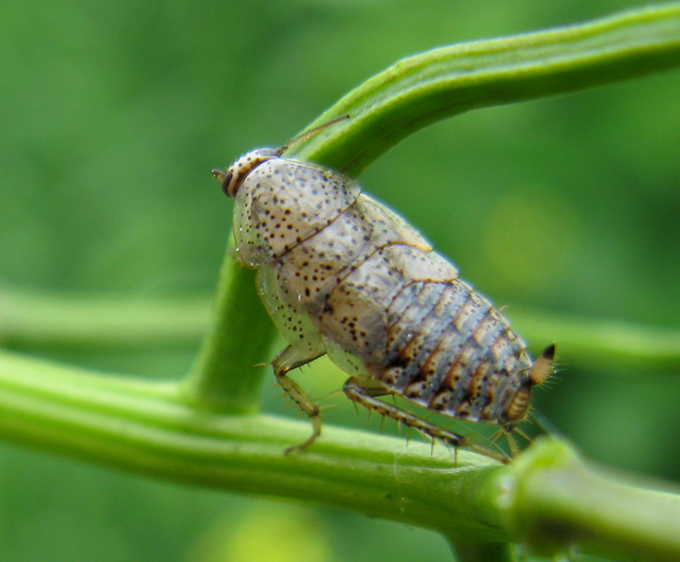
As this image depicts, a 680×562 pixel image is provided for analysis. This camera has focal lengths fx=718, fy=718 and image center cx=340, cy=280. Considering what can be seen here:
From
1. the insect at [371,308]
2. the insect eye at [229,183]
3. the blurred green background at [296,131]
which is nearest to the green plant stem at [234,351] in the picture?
the insect at [371,308]

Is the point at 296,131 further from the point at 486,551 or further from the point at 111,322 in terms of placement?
the point at 486,551

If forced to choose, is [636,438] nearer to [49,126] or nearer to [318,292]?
[318,292]

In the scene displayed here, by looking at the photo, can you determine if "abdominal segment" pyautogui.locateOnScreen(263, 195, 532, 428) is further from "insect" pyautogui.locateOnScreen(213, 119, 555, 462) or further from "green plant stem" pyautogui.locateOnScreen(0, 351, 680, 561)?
"green plant stem" pyautogui.locateOnScreen(0, 351, 680, 561)

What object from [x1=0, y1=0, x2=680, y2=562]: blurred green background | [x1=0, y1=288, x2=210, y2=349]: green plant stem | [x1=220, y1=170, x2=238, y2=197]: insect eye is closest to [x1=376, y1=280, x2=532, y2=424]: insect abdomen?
[x1=220, y1=170, x2=238, y2=197]: insect eye

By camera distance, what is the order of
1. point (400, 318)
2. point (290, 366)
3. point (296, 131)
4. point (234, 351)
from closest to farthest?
point (234, 351)
point (400, 318)
point (290, 366)
point (296, 131)

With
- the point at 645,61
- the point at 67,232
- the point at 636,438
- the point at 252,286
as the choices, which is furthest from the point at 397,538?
the point at 645,61

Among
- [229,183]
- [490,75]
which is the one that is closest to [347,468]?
[490,75]
